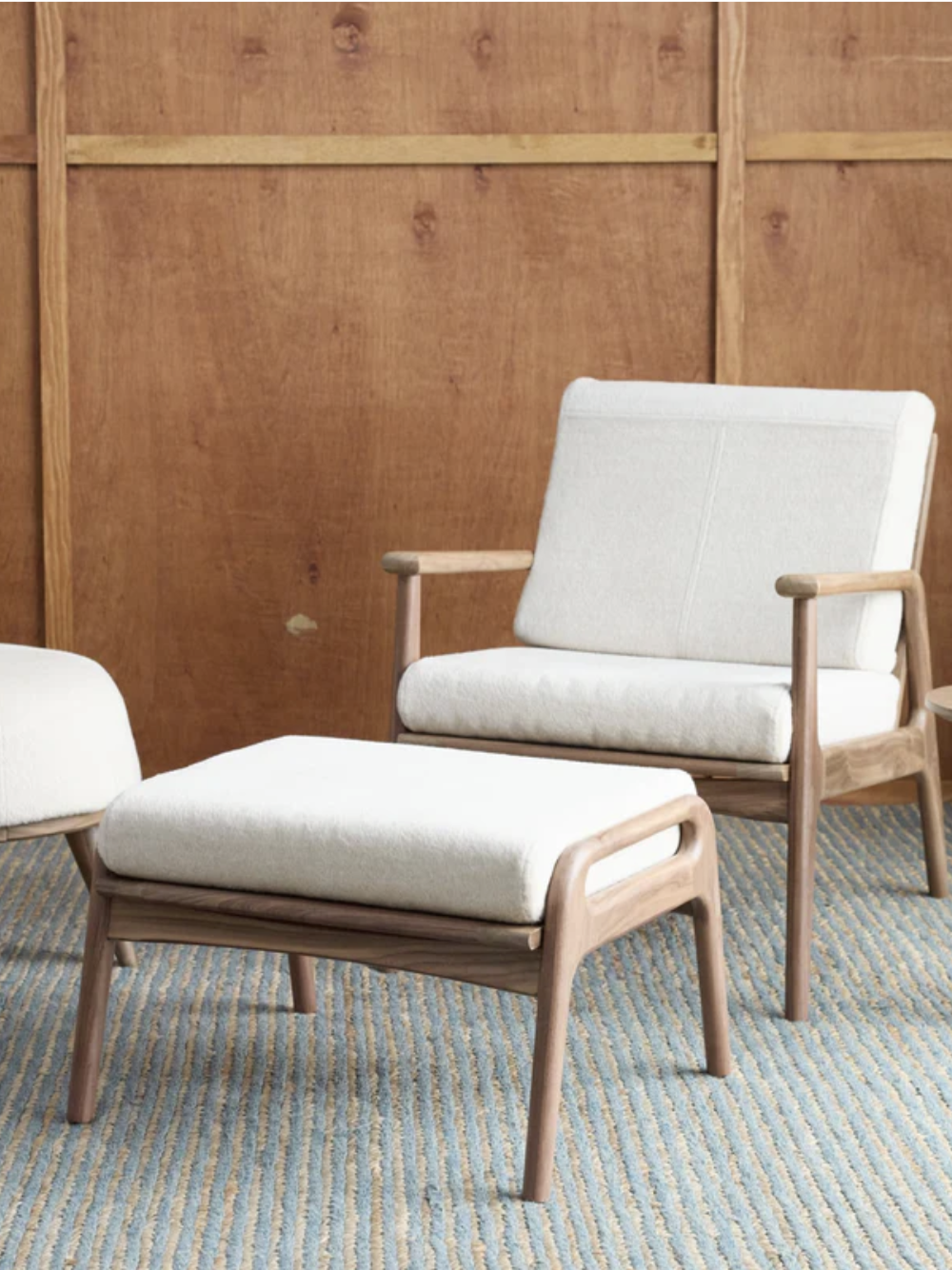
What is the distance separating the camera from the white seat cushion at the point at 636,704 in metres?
2.36

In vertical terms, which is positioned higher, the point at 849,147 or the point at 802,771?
the point at 849,147

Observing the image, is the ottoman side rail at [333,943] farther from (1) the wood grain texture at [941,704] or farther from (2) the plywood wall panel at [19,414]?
(2) the plywood wall panel at [19,414]

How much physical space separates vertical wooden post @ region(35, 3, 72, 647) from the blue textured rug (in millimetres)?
1207

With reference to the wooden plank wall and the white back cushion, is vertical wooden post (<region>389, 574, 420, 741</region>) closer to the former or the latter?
the white back cushion

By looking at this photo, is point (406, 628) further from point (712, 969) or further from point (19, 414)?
point (19, 414)

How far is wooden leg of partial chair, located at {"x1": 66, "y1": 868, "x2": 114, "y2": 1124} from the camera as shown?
185cm

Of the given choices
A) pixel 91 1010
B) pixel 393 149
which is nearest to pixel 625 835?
pixel 91 1010

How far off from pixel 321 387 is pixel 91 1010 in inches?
81.7

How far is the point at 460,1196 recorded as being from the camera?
5.63 ft

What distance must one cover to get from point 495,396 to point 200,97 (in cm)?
90

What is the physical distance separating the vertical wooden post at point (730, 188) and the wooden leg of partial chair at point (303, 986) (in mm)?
1821

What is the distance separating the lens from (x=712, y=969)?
2.00m

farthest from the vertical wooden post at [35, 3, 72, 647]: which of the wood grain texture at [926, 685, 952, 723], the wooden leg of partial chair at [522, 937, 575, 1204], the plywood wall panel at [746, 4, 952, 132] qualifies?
the wooden leg of partial chair at [522, 937, 575, 1204]

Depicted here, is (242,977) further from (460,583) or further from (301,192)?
(301,192)
